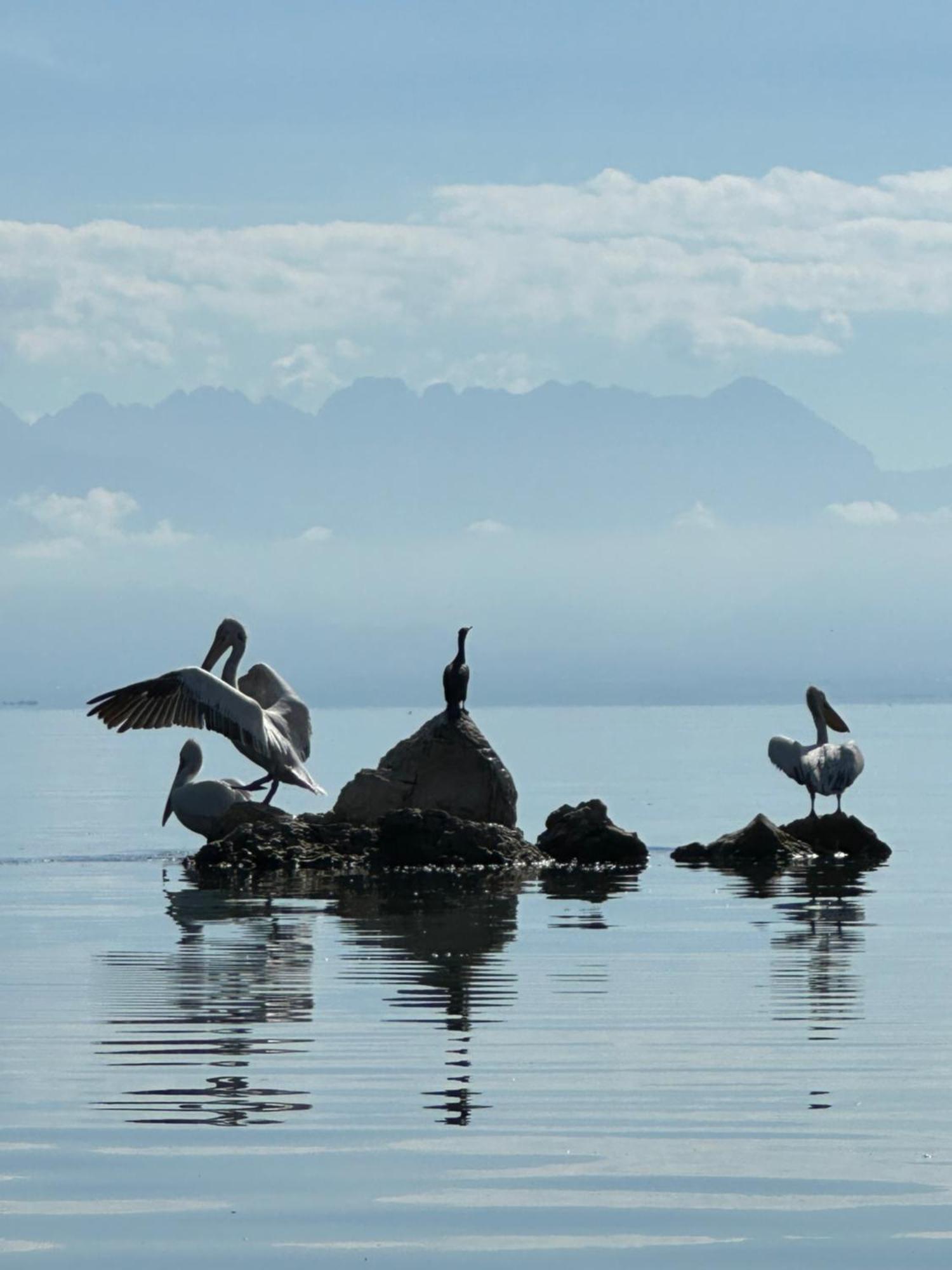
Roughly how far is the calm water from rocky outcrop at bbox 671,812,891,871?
1.93 meters

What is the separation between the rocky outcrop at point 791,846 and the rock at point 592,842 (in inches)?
23.9

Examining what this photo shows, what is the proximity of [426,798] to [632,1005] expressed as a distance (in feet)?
38.4

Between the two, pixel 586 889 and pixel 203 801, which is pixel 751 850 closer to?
pixel 586 889

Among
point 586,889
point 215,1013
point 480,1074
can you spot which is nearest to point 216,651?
point 586,889

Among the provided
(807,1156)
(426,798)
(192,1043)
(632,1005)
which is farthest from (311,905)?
(807,1156)

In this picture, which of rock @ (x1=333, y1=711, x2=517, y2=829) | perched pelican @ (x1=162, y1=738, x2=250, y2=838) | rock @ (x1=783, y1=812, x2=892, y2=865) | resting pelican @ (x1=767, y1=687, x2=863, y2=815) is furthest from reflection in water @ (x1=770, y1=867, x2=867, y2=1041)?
perched pelican @ (x1=162, y1=738, x2=250, y2=838)

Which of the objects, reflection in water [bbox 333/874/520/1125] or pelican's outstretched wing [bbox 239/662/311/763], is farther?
pelican's outstretched wing [bbox 239/662/311/763]

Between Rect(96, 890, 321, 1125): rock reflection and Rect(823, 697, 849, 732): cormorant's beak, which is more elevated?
Rect(823, 697, 849, 732): cormorant's beak

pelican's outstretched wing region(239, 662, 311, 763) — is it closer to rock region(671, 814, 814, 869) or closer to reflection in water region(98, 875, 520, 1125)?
reflection in water region(98, 875, 520, 1125)

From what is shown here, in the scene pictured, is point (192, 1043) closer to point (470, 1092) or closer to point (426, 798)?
point (470, 1092)

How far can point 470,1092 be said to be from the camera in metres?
10.1

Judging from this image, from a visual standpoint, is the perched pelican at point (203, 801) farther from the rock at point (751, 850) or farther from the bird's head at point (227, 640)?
the rock at point (751, 850)

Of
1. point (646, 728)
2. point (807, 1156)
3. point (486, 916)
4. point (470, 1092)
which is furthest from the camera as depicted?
point (646, 728)

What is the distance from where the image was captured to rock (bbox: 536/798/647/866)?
957 inches
